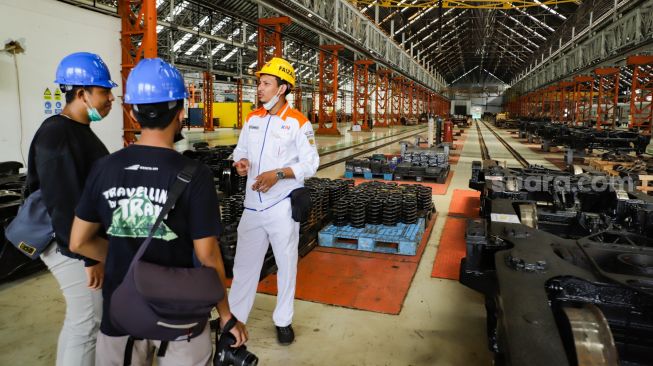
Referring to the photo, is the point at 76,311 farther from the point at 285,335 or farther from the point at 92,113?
the point at 285,335

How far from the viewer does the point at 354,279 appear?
13.4ft

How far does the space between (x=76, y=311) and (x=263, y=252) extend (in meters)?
→ 1.19

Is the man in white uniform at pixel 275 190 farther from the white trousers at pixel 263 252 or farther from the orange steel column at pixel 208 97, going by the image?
the orange steel column at pixel 208 97

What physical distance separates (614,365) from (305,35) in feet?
95.1

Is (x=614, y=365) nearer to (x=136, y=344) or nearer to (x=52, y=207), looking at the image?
(x=136, y=344)

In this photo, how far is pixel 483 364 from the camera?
273 cm

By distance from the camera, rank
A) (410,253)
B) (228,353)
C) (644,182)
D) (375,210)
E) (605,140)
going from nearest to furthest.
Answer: (228,353) → (410,253) → (375,210) → (644,182) → (605,140)

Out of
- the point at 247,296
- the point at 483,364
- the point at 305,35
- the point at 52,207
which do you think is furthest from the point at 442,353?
the point at 305,35

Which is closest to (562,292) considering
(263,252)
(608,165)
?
(263,252)

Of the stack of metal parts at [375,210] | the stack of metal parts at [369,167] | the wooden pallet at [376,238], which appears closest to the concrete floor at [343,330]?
the wooden pallet at [376,238]

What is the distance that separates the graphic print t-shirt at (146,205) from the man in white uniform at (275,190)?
125 cm

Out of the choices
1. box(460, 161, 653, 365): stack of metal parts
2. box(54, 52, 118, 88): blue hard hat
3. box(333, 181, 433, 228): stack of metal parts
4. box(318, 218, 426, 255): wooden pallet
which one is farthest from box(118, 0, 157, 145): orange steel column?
box(460, 161, 653, 365): stack of metal parts

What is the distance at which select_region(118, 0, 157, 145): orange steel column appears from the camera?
7.14 metres

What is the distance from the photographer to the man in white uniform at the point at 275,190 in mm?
2830
